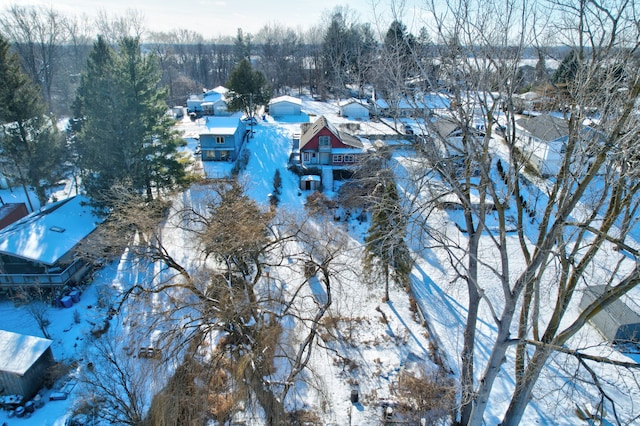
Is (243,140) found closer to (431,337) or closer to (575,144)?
(431,337)

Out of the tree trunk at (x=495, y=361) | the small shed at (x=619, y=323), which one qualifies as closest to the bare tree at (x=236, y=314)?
the tree trunk at (x=495, y=361)

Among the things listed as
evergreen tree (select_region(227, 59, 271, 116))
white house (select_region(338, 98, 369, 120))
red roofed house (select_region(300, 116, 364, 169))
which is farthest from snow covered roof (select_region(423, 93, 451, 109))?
white house (select_region(338, 98, 369, 120))

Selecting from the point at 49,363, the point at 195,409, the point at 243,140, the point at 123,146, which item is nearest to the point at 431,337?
the point at 195,409

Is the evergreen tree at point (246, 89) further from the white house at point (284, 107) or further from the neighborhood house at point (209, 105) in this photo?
the neighborhood house at point (209, 105)

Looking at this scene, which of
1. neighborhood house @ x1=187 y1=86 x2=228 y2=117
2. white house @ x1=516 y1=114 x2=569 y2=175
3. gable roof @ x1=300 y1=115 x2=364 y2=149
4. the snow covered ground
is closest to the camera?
white house @ x1=516 y1=114 x2=569 y2=175

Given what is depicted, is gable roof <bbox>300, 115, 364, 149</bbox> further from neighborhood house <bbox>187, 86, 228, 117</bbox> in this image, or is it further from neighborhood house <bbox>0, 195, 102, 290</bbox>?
neighborhood house <bbox>187, 86, 228, 117</bbox>
